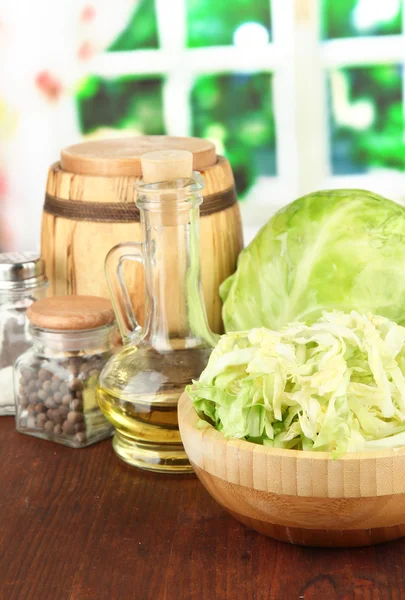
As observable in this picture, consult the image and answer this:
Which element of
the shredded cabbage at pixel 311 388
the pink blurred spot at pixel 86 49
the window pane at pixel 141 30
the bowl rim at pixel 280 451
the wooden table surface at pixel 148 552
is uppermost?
the window pane at pixel 141 30

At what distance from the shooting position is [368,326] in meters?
0.95

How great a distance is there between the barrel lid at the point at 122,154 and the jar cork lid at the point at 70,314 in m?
0.19

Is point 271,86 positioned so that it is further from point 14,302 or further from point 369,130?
point 14,302

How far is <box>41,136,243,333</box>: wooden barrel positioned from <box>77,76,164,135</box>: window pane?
54.5 inches

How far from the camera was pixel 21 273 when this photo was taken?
4.01ft

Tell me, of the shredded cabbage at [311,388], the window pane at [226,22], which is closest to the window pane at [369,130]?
the window pane at [226,22]

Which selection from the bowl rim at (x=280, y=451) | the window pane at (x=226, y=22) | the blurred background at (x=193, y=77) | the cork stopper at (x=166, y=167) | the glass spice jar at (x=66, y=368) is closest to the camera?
the bowl rim at (x=280, y=451)

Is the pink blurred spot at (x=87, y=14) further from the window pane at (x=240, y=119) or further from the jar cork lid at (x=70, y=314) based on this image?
the jar cork lid at (x=70, y=314)

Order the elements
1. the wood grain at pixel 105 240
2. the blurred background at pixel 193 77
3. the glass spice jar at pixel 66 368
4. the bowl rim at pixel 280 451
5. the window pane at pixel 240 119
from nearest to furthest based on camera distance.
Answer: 1. the bowl rim at pixel 280 451
2. the glass spice jar at pixel 66 368
3. the wood grain at pixel 105 240
4. the blurred background at pixel 193 77
5. the window pane at pixel 240 119

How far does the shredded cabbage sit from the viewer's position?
2.80ft

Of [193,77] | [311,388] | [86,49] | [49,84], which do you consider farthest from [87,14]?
[311,388]

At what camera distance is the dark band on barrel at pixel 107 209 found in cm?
122

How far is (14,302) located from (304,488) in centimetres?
60

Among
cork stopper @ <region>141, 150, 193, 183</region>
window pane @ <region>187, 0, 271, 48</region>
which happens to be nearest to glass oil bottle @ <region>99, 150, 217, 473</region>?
cork stopper @ <region>141, 150, 193, 183</region>
